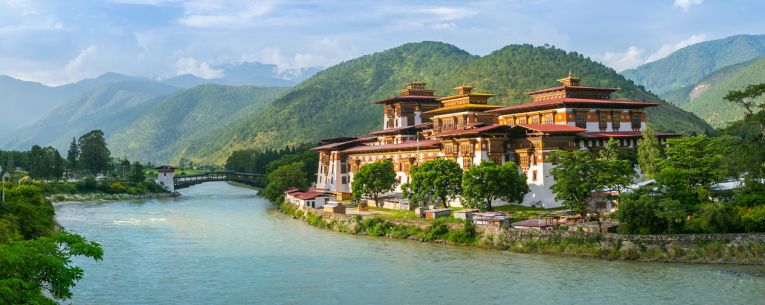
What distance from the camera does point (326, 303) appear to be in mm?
41500

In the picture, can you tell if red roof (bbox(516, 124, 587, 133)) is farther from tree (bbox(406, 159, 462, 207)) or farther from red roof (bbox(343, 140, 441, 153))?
red roof (bbox(343, 140, 441, 153))

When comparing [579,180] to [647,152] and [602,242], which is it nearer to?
[602,242]

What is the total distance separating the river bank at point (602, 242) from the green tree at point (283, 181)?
4981 cm

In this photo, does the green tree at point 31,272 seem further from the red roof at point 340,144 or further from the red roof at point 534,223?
the red roof at point 340,144

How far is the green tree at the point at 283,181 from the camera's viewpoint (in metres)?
114

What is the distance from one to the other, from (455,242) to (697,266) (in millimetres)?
17733

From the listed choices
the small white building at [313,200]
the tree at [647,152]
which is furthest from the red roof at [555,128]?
A: the small white building at [313,200]

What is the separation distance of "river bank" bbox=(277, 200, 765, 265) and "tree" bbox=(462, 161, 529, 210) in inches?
232

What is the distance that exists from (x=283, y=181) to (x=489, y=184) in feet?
172

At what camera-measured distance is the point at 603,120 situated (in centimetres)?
8262

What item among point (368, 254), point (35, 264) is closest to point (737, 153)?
point (368, 254)

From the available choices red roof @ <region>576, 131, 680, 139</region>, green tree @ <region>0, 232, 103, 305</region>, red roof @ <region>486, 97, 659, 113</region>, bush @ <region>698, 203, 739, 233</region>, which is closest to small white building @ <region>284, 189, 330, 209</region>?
red roof @ <region>486, 97, 659, 113</region>

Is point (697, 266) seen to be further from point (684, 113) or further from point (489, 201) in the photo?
point (684, 113)

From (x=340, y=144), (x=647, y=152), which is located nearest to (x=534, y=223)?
(x=647, y=152)
